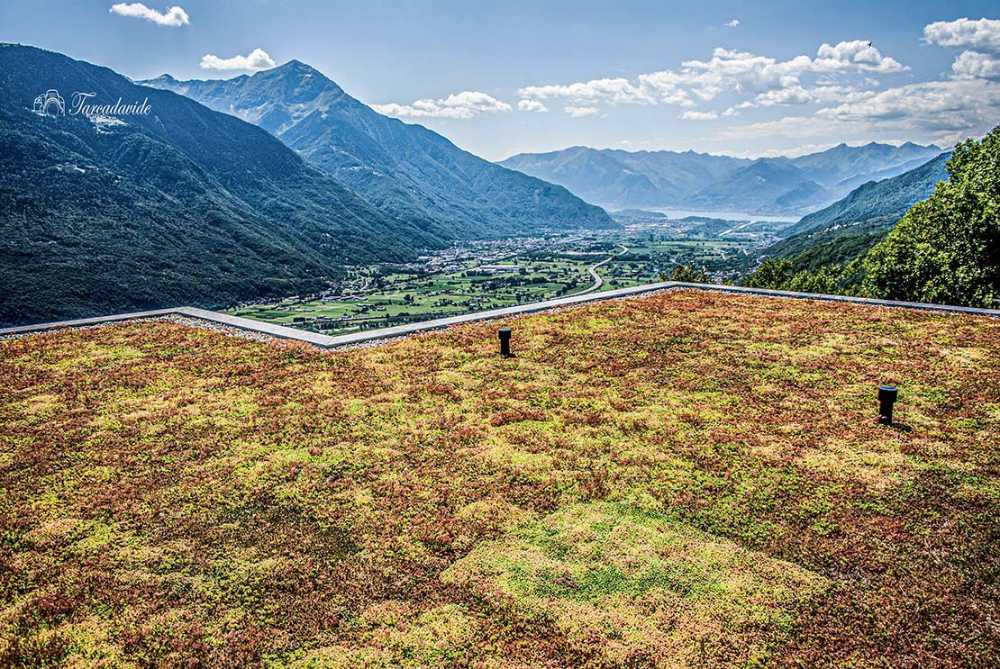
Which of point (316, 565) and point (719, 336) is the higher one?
point (719, 336)

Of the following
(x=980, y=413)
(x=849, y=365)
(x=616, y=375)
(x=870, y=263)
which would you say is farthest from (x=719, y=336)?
(x=870, y=263)

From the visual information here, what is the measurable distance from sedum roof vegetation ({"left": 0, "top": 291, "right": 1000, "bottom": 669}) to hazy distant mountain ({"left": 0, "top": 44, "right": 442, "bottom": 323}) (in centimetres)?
8927

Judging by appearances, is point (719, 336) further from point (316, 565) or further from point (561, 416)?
point (316, 565)

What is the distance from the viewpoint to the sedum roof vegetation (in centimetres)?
518

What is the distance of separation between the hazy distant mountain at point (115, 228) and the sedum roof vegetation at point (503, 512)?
8927 centimetres

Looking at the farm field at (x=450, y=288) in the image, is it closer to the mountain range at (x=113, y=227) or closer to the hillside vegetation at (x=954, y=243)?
the mountain range at (x=113, y=227)

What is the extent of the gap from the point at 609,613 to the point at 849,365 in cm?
986

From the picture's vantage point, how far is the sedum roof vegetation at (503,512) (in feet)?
17.0

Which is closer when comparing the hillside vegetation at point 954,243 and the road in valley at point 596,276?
the hillside vegetation at point 954,243

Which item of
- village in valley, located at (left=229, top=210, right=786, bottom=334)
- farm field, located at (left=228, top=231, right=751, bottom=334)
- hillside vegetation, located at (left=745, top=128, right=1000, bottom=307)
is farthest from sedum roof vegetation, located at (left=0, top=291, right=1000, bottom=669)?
farm field, located at (left=228, top=231, right=751, bottom=334)

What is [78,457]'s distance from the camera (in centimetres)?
875

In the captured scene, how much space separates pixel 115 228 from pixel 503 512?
141 m
